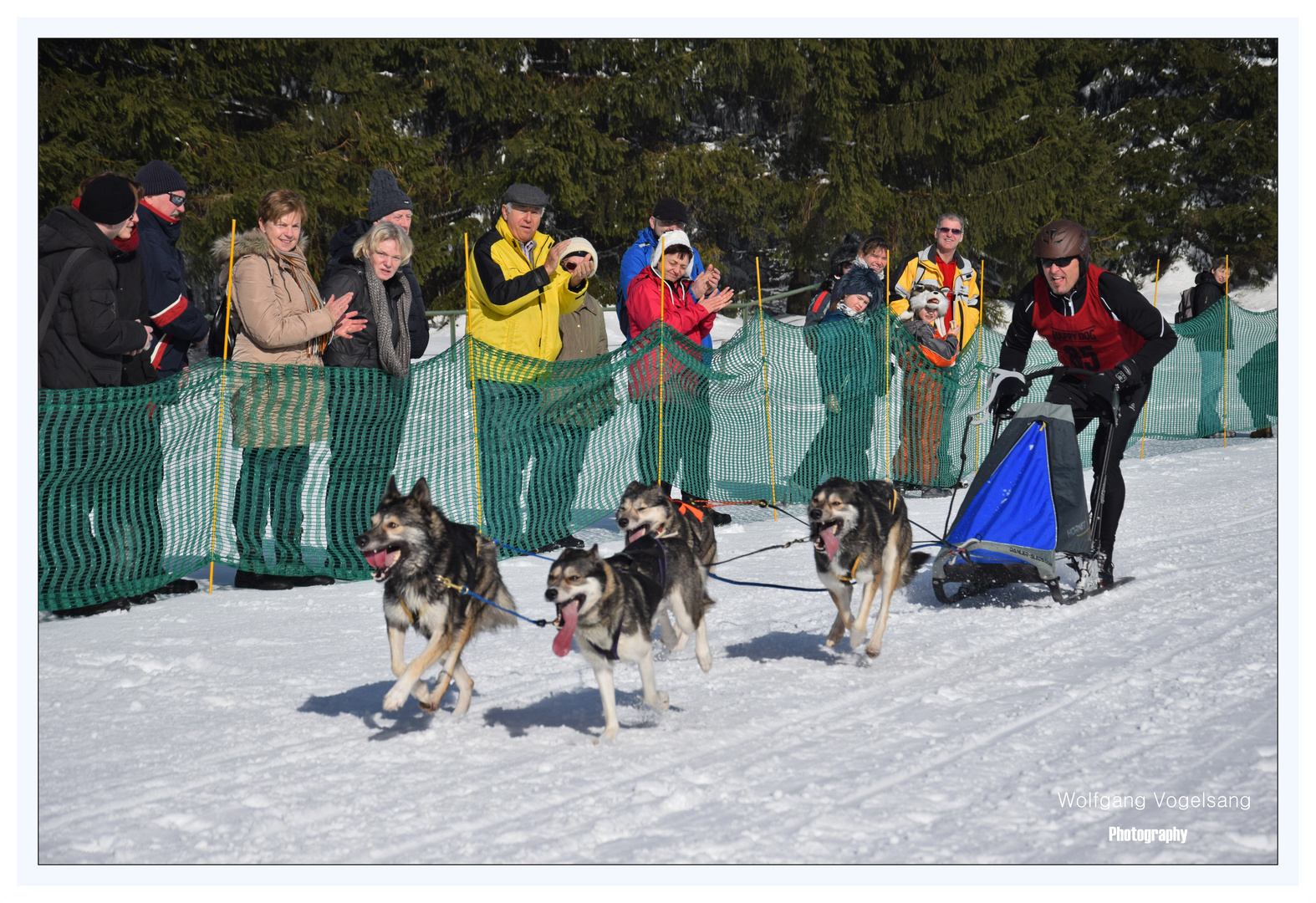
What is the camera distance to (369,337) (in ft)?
20.2

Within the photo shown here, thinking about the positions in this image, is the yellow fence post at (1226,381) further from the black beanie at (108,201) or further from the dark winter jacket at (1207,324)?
the black beanie at (108,201)

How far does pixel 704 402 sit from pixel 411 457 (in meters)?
2.21

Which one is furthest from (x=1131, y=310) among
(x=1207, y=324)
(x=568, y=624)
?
(x=1207, y=324)

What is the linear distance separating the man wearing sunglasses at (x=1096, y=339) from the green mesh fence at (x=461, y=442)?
253 cm

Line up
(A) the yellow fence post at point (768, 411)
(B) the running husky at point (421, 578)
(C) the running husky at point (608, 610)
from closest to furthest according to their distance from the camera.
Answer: (C) the running husky at point (608, 610)
(B) the running husky at point (421, 578)
(A) the yellow fence post at point (768, 411)

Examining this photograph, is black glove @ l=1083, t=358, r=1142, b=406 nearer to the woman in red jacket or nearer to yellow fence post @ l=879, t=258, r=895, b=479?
the woman in red jacket

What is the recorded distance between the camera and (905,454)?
29.7ft

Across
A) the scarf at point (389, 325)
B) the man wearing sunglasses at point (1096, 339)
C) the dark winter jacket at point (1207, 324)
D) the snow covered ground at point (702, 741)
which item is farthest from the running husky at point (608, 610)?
the dark winter jacket at point (1207, 324)

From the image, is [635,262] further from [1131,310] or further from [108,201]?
[108,201]

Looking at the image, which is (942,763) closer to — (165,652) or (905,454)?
(165,652)

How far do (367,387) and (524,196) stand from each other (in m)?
1.50

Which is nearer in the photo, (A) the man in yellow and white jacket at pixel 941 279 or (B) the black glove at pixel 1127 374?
(B) the black glove at pixel 1127 374

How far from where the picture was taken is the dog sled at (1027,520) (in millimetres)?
5566
